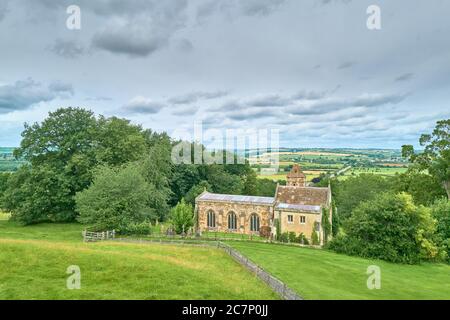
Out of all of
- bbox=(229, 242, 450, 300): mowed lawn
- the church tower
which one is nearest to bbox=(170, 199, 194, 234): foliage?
bbox=(229, 242, 450, 300): mowed lawn

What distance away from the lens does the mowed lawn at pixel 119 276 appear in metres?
19.0

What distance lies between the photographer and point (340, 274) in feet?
86.6

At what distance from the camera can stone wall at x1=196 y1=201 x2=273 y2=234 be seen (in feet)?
150

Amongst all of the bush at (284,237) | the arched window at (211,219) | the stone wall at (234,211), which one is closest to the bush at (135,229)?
the stone wall at (234,211)

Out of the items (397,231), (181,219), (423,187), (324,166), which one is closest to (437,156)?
(423,187)

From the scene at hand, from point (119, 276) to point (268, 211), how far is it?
27.1m

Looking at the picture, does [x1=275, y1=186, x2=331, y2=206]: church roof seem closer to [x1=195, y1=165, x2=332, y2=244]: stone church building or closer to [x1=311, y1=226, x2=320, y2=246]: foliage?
[x1=195, y1=165, x2=332, y2=244]: stone church building

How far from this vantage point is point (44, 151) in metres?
54.6

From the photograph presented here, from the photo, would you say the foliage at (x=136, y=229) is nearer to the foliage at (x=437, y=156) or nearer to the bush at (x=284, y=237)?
the bush at (x=284, y=237)

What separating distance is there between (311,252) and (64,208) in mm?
39088

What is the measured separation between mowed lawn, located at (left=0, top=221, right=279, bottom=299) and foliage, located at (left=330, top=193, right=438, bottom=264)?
1587cm

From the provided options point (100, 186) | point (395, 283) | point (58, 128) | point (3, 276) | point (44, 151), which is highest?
point (58, 128)
